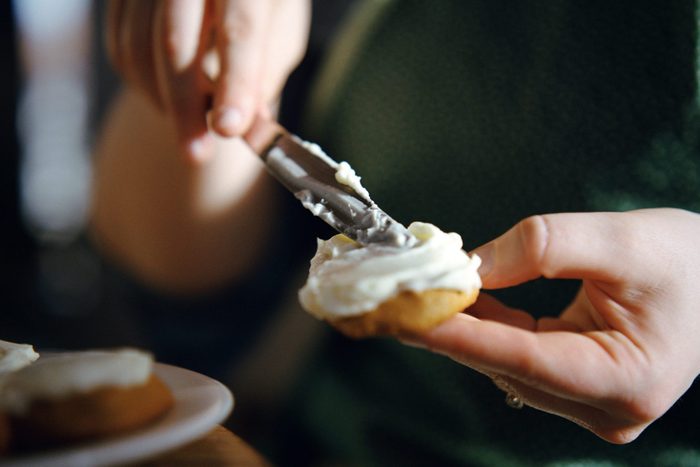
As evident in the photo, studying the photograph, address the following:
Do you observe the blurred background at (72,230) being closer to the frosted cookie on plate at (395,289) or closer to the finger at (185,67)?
the finger at (185,67)

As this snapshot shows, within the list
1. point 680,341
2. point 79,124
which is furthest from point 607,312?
point 79,124

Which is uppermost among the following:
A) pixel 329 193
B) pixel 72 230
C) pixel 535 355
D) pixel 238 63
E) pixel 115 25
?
pixel 115 25

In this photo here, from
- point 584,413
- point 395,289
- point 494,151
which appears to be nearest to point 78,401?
point 395,289

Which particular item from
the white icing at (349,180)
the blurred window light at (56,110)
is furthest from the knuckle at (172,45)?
the blurred window light at (56,110)

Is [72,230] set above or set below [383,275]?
below

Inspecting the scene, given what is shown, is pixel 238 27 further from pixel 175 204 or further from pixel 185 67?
pixel 175 204
